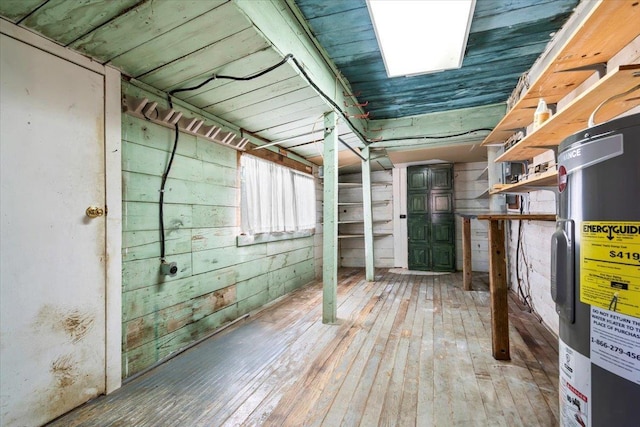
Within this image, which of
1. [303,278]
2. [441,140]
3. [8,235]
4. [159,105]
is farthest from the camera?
[303,278]

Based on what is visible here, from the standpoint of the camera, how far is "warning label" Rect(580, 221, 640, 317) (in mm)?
688

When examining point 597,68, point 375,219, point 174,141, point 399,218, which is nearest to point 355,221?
point 375,219

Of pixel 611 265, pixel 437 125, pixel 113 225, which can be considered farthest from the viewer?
pixel 437 125

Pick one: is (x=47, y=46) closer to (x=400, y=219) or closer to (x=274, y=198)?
(x=274, y=198)

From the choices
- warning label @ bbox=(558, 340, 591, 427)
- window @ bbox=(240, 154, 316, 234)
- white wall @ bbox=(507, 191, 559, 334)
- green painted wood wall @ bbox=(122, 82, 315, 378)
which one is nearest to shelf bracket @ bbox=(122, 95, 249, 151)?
green painted wood wall @ bbox=(122, 82, 315, 378)

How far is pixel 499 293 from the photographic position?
1.90 meters

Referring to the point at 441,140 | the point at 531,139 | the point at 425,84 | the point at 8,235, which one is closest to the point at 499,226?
the point at 531,139

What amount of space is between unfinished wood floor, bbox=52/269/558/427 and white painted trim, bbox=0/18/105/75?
6.08ft

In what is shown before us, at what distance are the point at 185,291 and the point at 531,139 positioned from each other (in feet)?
8.94

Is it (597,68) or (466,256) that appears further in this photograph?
(466,256)

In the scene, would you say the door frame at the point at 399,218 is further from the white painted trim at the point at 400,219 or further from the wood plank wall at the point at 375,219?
the wood plank wall at the point at 375,219

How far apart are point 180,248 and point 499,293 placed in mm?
2352

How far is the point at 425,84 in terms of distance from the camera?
2.90 meters

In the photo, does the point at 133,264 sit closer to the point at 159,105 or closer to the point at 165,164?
the point at 165,164
